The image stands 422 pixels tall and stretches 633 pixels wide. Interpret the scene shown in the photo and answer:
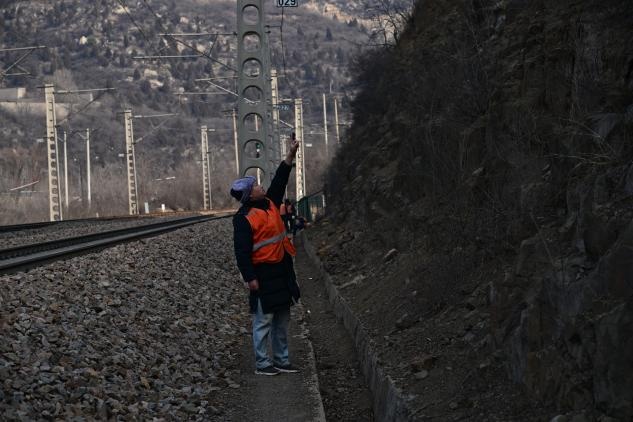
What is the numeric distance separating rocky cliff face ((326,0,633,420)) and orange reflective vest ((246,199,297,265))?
1.60 metres

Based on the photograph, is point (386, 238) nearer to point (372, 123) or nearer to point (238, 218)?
point (238, 218)

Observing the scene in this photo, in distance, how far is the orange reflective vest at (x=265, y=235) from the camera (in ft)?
33.6

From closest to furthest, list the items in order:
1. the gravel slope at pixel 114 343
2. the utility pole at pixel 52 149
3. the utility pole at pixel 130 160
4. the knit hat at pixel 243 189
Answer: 1. the gravel slope at pixel 114 343
2. the knit hat at pixel 243 189
3. the utility pole at pixel 52 149
4. the utility pole at pixel 130 160

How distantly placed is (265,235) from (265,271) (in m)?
0.35

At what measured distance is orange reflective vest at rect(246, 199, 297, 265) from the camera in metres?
10.2

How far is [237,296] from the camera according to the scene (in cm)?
1805

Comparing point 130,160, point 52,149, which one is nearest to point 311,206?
point 52,149

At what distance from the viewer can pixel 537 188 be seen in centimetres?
893

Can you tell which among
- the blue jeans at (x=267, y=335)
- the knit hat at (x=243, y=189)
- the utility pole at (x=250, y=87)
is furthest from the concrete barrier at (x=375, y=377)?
the utility pole at (x=250, y=87)

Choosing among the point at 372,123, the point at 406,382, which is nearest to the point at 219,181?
the point at 372,123

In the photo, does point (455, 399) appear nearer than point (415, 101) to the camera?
Yes

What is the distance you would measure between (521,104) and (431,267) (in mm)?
1948

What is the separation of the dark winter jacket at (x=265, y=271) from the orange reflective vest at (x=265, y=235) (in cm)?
5

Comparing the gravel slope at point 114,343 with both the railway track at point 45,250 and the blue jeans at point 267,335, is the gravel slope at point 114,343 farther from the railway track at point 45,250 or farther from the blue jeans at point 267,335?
the railway track at point 45,250
